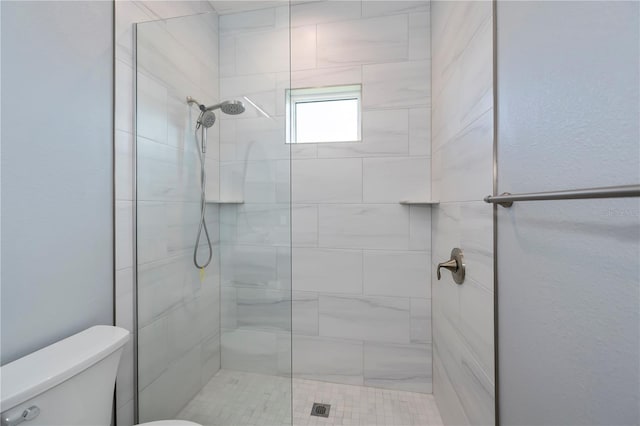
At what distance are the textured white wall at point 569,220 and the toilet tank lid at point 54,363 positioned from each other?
4.21 ft

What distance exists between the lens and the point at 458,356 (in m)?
1.22

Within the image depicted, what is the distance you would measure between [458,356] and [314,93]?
1840 millimetres

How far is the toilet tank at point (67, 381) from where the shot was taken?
0.71 meters

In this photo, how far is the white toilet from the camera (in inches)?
27.7

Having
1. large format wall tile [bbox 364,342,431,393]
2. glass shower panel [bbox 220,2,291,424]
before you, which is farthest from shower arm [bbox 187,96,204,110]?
large format wall tile [bbox 364,342,431,393]

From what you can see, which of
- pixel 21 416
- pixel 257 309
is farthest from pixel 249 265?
pixel 21 416

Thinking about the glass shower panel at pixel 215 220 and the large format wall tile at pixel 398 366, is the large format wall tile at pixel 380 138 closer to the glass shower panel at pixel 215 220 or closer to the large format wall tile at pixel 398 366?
the glass shower panel at pixel 215 220

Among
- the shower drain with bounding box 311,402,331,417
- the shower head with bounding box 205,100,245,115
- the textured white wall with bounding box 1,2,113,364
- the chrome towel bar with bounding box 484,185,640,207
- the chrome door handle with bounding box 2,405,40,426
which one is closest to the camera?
the chrome towel bar with bounding box 484,185,640,207

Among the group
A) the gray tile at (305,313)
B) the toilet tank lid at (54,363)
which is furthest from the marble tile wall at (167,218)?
the gray tile at (305,313)

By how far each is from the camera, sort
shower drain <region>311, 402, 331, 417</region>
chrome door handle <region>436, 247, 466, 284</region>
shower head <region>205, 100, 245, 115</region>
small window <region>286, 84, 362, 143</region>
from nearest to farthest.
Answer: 1. chrome door handle <region>436, 247, 466, 284</region>
2. shower head <region>205, 100, 245, 115</region>
3. shower drain <region>311, 402, 331, 417</region>
4. small window <region>286, 84, 362, 143</region>

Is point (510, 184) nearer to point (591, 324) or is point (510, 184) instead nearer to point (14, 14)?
point (591, 324)

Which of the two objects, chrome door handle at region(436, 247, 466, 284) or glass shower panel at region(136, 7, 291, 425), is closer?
chrome door handle at region(436, 247, 466, 284)

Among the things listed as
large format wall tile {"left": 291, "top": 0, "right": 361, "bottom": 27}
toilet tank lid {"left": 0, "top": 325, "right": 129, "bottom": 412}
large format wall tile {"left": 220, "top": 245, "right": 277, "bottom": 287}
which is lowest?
toilet tank lid {"left": 0, "top": 325, "right": 129, "bottom": 412}

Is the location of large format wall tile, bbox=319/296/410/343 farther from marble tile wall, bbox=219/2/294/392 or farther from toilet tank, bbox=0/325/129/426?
toilet tank, bbox=0/325/129/426
